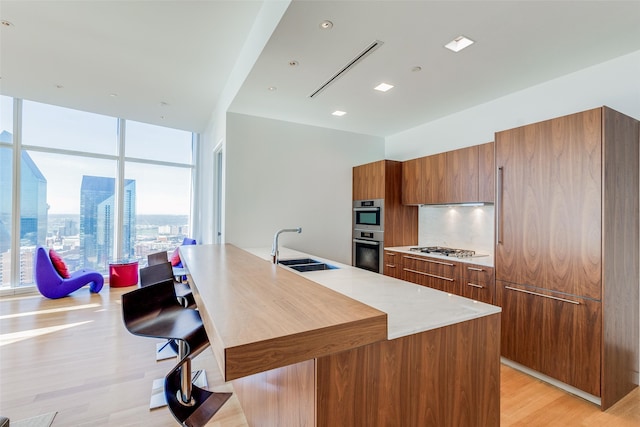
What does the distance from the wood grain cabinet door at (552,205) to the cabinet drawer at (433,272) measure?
48 centimetres

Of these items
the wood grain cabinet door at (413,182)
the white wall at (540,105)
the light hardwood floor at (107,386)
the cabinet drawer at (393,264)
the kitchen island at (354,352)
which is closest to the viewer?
the kitchen island at (354,352)

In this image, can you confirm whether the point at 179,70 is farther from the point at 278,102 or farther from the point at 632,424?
the point at 632,424

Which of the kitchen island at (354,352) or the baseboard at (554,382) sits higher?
the kitchen island at (354,352)

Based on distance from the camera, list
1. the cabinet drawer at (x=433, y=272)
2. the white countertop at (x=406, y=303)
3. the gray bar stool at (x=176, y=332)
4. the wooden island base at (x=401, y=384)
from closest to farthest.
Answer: the wooden island base at (x=401, y=384) → the white countertop at (x=406, y=303) → the gray bar stool at (x=176, y=332) → the cabinet drawer at (x=433, y=272)

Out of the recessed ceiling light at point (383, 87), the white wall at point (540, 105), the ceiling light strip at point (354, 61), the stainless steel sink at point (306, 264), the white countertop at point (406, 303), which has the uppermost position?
the recessed ceiling light at point (383, 87)

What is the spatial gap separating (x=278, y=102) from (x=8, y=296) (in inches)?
206

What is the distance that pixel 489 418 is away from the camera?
1313mm

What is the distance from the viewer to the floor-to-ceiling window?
4.55 metres

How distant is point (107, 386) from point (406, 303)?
238cm

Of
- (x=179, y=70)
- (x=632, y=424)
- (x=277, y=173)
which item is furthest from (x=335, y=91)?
(x=632, y=424)

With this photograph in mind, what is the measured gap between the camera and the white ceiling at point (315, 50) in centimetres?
187

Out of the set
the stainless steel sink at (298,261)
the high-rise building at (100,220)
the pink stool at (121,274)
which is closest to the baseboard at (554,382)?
the stainless steel sink at (298,261)

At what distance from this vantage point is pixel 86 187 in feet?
17.0

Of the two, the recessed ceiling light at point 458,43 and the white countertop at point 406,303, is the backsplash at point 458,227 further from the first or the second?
the white countertop at point 406,303
